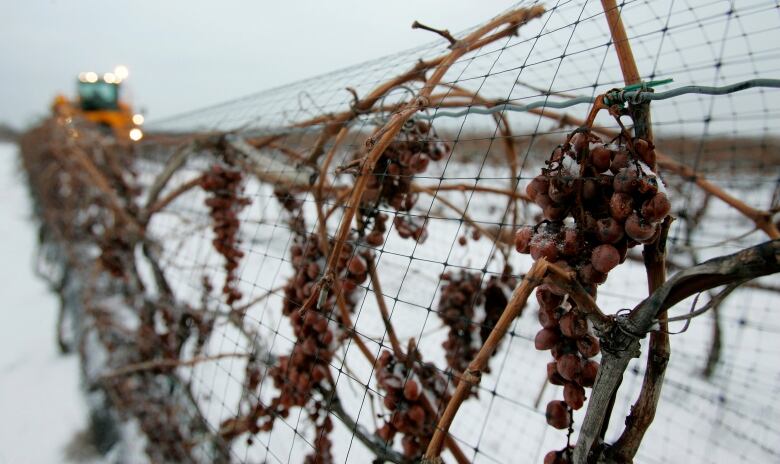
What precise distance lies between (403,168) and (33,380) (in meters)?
3.83

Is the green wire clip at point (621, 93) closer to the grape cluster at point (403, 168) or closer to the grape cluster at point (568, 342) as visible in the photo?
the grape cluster at point (568, 342)

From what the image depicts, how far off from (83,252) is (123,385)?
2223 mm

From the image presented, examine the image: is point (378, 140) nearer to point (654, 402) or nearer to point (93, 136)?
point (654, 402)

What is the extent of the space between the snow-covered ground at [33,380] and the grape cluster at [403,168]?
2753 millimetres

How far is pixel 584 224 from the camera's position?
627 millimetres

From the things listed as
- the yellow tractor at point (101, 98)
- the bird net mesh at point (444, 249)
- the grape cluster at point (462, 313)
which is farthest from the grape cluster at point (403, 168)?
the yellow tractor at point (101, 98)

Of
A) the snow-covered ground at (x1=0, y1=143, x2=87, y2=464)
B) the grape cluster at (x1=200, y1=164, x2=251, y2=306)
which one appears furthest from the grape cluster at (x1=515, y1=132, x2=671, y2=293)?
the snow-covered ground at (x1=0, y1=143, x2=87, y2=464)

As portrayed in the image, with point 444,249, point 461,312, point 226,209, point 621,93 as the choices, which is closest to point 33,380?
point 226,209

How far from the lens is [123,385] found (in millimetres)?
2498

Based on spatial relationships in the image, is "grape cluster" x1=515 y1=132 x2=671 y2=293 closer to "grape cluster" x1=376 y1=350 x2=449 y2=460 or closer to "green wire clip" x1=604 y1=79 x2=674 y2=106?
"green wire clip" x1=604 y1=79 x2=674 y2=106

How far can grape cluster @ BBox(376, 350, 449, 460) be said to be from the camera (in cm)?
99

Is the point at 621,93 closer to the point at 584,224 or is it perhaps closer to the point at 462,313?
the point at 584,224

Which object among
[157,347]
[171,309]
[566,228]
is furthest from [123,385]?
[566,228]

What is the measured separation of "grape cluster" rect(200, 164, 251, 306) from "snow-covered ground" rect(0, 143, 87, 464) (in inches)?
81.5
